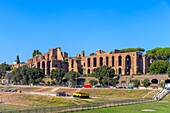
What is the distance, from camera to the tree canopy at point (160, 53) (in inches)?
6162

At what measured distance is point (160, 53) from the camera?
15925 centimetres

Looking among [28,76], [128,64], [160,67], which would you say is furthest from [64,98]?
[128,64]

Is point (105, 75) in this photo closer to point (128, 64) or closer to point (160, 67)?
point (160, 67)

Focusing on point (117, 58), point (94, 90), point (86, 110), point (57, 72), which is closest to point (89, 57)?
point (117, 58)

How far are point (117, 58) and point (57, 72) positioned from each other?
31.2m

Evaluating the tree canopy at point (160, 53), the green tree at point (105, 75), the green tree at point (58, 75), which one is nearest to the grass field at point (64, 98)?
the green tree at point (105, 75)

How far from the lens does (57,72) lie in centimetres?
13500

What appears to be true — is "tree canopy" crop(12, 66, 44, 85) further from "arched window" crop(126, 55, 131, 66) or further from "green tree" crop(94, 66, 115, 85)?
"arched window" crop(126, 55, 131, 66)

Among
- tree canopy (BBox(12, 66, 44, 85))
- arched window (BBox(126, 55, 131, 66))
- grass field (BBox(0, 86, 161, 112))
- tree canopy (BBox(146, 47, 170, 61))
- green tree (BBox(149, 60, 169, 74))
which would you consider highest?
tree canopy (BBox(146, 47, 170, 61))

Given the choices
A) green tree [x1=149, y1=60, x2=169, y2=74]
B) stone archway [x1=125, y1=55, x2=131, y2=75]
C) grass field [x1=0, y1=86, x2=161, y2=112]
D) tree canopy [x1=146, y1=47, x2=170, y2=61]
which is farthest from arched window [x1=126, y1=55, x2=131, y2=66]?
grass field [x1=0, y1=86, x2=161, y2=112]

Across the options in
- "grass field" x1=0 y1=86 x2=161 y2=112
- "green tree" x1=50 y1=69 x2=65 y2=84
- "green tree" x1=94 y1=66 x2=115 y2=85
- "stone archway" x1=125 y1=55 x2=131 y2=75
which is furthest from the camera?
"stone archway" x1=125 y1=55 x2=131 y2=75

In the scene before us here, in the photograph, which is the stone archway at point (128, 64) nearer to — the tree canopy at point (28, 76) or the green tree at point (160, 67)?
the green tree at point (160, 67)

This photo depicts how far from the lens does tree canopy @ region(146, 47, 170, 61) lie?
15651cm

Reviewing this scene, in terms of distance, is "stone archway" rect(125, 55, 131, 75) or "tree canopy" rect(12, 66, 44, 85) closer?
"tree canopy" rect(12, 66, 44, 85)
